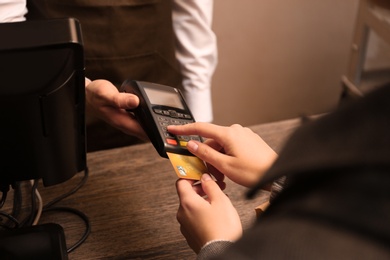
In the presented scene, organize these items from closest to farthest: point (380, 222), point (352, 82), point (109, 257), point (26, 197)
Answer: point (380, 222) < point (109, 257) < point (26, 197) < point (352, 82)

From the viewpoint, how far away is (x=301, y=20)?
212cm

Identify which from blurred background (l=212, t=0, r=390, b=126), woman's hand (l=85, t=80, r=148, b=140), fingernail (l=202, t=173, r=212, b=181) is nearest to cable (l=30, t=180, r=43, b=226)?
woman's hand (l=85, t=80, r=148, b=140)

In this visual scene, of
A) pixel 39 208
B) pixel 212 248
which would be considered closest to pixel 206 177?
pixel 212 248

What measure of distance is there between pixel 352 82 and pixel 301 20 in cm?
33

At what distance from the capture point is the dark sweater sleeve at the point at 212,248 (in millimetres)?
551

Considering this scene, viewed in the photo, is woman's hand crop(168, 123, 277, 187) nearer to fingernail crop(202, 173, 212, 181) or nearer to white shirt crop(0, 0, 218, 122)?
fingernail crop(202, 173, 212, 181)

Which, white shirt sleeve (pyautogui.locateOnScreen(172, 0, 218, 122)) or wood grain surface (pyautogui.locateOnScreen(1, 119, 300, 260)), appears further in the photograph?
white shirt sleeve (pyautogui.locateOnScreen(172, 0, 218, 122))

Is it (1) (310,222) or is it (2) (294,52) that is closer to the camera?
(1) (310,222)

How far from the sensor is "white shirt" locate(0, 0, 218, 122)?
48.7 inches

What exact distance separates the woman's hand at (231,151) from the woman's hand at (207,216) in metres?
0.06

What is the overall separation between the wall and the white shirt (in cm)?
74

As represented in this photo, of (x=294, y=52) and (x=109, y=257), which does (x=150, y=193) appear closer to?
(x=109, y=257)

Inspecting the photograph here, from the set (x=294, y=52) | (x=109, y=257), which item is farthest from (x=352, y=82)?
(x=109, y=257)

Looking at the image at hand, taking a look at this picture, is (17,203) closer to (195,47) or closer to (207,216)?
(207,216)
